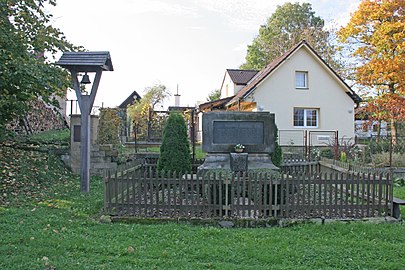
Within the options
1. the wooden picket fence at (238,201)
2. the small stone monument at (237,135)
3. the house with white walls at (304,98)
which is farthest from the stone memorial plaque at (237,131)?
the house with white walls at (304,98)

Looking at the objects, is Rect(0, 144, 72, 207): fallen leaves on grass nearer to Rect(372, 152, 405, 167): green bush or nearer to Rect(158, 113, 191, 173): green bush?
Rect(158, 113, 191, 173): green bush

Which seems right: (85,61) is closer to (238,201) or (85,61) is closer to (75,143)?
(75,143)

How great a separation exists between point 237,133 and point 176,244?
4.79 m

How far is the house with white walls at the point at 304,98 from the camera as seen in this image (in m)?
23.7

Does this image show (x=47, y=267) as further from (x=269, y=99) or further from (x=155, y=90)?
(x=155, y=90)

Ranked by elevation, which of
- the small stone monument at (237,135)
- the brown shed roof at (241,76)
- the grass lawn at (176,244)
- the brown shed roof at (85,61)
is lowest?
the grass lawn at (176,244)

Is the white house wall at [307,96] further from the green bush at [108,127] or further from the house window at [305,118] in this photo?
the green bush at [108,127]

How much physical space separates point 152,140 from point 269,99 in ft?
28.1

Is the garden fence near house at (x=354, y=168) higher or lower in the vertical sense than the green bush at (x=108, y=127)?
lower

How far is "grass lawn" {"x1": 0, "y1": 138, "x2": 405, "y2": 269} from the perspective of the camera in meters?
4.59

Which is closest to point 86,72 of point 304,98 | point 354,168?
point 354,168

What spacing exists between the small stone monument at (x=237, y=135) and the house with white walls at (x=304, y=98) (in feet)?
45.7

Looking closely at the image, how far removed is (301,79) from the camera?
80.9 ft

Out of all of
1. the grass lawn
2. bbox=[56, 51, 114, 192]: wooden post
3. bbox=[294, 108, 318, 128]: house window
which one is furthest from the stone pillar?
bbox=[294, 108, 318, 128]: house window
